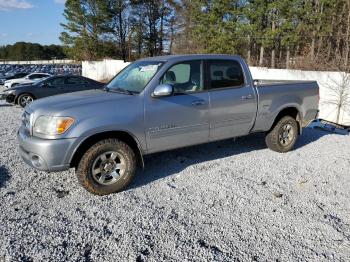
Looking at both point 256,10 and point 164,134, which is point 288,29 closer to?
point 256,10

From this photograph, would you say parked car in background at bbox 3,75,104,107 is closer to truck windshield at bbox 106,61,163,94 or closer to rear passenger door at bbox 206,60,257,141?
truck windshield at bbox 106,61,163,94

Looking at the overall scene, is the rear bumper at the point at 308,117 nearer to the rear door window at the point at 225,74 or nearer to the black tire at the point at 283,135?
the black tire at the point at 283,135

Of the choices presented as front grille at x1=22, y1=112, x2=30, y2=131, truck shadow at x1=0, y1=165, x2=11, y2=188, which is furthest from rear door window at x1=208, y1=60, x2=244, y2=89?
truck shadow at x1=0, y1=165, x2=11, y2=188

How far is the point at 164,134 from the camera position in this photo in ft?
16.1

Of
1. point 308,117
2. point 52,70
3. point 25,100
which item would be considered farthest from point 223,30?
point 52,70

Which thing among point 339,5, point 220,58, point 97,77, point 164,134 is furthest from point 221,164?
point 97,77

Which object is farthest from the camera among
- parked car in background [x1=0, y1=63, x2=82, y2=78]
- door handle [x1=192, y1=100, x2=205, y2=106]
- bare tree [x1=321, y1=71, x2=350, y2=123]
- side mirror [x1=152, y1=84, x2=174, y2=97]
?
parked car in background [x1=0, y1=63, x2=82, y2=78]

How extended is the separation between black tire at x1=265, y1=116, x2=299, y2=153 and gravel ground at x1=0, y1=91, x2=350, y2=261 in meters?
0.31

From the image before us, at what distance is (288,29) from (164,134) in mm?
20015

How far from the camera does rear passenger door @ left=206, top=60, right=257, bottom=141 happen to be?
538 cm

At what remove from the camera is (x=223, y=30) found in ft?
85.1

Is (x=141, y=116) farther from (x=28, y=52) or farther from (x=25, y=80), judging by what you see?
(x=28, y=52)

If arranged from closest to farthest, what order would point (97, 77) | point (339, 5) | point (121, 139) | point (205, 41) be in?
point (121, 139)
point (339, 5)
point (205, 41)
point (97, 77)

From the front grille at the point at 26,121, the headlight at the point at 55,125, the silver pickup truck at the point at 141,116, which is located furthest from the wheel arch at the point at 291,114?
the front grille at the point at 26,121
